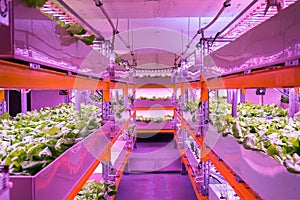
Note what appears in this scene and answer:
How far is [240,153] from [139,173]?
5.63 m

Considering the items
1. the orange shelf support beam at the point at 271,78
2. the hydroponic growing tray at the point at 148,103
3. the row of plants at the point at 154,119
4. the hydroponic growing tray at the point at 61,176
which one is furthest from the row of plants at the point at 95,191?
the hydroponic growing tray at the point at 148,103

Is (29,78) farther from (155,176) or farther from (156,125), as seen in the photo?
(156,125)

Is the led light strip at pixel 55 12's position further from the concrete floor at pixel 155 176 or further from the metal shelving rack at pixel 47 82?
the concrete floor at pixel 155 176

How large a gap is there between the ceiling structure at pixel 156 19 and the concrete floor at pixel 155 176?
2.76 metres

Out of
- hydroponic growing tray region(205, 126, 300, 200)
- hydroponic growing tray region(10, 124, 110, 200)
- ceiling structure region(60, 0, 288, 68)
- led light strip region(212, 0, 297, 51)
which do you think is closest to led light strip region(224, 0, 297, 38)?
led light strip region(212, 0, 297, 51)

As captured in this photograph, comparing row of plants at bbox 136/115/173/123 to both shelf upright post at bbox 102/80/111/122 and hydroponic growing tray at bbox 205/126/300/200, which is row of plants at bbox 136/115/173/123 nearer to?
shelf upright post at bbox 102/80/111/122

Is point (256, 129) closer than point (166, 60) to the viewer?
Yes

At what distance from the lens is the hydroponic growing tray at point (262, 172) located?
119 centimetres

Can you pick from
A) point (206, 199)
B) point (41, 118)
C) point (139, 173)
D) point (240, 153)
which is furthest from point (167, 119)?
A: point (240, 153)

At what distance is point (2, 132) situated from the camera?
1.89m

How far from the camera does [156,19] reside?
17.7ft

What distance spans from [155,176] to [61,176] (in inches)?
229

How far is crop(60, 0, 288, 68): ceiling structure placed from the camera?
12.5 feet

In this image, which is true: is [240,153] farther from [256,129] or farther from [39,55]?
[39,55]
